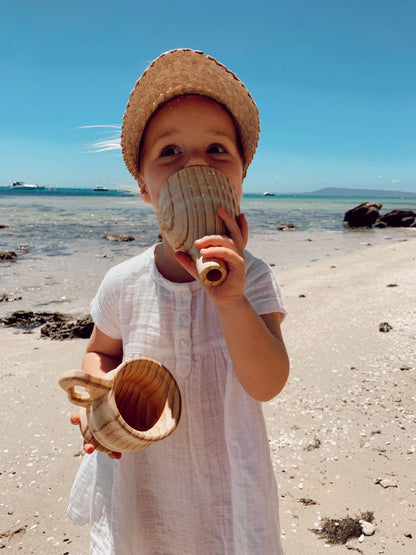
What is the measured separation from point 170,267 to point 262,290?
0.36 metres

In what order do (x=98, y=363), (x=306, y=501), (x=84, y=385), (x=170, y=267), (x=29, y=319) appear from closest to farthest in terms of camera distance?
(x=84, y=385)
(x=170, y=267)
(x=98, y=363)
(x=306, y=501)
(x=29, y=319)

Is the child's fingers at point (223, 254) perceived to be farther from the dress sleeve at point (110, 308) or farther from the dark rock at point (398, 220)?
the dark rock at point (398, 220)

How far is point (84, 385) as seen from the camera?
1074 millimetres

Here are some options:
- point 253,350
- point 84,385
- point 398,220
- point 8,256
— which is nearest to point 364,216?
point 398,220

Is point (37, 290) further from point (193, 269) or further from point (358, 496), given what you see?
point (193, 269)

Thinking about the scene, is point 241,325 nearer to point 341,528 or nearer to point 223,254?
point 223,254

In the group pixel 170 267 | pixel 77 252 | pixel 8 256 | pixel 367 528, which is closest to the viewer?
pixel 170 267

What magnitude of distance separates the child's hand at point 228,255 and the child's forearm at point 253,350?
50mm

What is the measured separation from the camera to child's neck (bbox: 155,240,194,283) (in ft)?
5.16

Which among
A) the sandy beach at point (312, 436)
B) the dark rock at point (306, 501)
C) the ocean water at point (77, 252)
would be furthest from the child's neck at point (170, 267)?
the ocean water at point (77, 252)

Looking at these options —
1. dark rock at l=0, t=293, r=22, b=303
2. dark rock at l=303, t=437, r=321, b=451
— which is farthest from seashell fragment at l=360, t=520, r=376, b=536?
dark rock at l=0, t=293, r=22, b=303

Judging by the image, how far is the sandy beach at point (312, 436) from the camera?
7.83ft

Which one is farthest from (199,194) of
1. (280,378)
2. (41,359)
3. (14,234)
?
(14,234)

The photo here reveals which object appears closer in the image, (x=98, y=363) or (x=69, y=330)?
(x=98, y=363)
